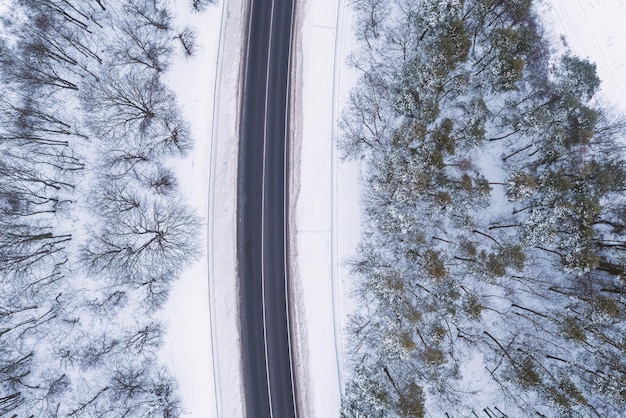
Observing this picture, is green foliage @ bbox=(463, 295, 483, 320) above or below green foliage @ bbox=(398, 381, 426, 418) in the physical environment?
above

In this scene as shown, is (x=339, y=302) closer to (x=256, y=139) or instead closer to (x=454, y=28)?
(x=256, y=139)

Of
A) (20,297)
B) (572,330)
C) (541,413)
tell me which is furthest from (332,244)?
(20,297)

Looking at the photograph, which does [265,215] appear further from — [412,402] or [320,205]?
[412,402]

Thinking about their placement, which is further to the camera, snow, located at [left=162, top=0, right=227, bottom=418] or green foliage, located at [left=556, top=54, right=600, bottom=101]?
green foliage, located at [left=556, top=54, right=600, bottom=101]

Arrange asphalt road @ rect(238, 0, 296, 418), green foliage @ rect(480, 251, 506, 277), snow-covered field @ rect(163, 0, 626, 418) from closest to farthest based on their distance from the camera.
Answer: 1. green foliage @ rect(480, 251, 506, 277)
2. snow-covered field @ rect(163, 0, 626, 418)
3. asphalt road @ rect(238, 0, 296, 418)

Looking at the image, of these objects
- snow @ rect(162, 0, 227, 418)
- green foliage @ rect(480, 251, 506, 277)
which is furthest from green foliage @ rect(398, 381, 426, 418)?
snow @ rect(162, 0, 227, 418)

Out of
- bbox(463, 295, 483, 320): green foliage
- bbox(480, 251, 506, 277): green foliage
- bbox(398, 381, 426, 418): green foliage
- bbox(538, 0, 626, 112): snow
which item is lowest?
bbox(398, 381, 426, 418): green foliage

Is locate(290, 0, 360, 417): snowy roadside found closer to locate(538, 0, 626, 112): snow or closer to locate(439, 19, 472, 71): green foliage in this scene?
locate(439, 19, 472, 71): green foliage
